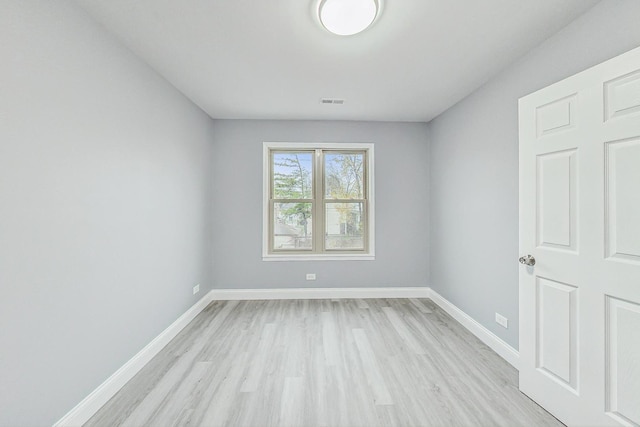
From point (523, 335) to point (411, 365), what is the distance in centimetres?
86

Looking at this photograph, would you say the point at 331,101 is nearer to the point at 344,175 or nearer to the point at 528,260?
the point at 344,175

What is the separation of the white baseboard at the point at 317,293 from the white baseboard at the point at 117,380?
864mm

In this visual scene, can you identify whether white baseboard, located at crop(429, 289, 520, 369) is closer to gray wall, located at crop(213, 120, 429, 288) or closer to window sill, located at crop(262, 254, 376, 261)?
gray wall, located at crop(213, 120, 429, 288)

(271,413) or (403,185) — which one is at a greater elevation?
(403,185)

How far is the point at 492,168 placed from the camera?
8.55 feet

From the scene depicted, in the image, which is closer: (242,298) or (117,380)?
(117,380)

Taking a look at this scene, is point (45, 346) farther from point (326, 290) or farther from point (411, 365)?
point (326, 290)

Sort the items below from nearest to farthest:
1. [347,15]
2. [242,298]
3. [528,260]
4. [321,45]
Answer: [347,15]
[528,260]
[321,45]
[242,298]

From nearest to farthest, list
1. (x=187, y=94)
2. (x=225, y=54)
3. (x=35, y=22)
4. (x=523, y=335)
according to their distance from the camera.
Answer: (x=35, y=22) → (x=523, y=335) → (x=225, y=54) → (x=187, y=94)

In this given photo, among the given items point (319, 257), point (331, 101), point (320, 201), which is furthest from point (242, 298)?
point (331, 101)

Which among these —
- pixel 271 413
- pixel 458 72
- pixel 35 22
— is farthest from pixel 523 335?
pixel 35 22

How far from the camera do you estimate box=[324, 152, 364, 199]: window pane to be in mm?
4082

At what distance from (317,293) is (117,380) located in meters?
2.42

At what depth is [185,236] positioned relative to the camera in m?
3.08
